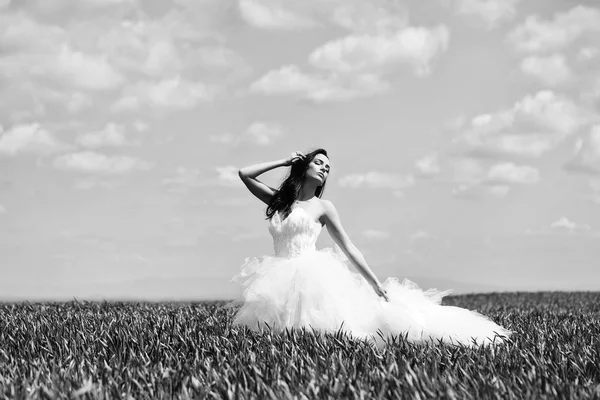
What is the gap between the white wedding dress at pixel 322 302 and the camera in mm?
7715

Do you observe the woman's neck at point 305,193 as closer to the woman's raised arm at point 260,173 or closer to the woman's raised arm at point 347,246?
the woman's raised arm at point 347,246

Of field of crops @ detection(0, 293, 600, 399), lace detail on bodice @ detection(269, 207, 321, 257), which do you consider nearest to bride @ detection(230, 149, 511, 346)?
lace detail on bodice @ detection(269, 207, 321, 257)

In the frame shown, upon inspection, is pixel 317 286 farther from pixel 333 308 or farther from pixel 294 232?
pixel 294 232

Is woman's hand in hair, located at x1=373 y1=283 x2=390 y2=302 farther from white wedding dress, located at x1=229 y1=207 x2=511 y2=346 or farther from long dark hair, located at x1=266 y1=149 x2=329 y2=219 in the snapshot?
long dark hair, located at x1=266 y1=149 x2=329 y2=219

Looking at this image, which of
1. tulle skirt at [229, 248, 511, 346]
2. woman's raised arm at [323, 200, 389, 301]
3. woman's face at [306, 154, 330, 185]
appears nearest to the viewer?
tulle skirt at [229, 248, 511, 346]

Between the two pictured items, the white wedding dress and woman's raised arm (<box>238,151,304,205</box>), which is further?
woman's raised arm (<box>238,151,304,205</box>)

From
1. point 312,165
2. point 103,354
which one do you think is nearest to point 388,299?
point 312,165

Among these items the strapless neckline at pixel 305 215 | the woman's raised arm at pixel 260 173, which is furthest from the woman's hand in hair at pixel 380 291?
the woman's raised arm at pixel 260 173

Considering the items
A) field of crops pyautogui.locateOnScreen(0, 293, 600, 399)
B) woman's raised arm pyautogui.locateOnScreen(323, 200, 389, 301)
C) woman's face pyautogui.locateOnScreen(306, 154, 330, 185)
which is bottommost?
field of crops pyautogui.locateOnScreen(0, 293, 600, 399)

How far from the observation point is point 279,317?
788cm

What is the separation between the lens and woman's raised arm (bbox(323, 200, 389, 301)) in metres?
7.98

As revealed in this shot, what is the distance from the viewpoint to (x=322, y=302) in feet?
25.5

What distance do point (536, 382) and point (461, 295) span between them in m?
Result: 19.1

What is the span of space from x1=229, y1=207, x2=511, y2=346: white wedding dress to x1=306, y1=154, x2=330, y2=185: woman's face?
18.9 inches
